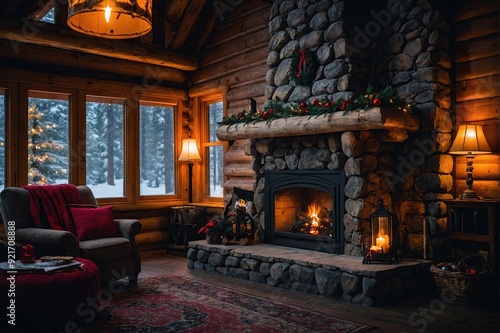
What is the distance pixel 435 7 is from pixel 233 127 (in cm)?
253

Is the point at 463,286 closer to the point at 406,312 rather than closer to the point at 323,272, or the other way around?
the point at 406,312

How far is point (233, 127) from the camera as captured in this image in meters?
5.99

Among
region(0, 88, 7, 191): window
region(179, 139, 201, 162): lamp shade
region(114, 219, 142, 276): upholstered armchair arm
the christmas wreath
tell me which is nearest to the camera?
region(114, 219, 142, 276): upholstered armchair arm

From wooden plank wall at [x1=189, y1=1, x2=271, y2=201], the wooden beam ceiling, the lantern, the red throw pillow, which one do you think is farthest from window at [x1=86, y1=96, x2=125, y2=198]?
the lantern

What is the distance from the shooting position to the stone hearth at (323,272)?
436cm

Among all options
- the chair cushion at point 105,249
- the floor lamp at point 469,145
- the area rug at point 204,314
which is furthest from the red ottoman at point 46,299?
the floor lamp at point 469,145

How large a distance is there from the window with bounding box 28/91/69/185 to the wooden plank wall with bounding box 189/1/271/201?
2.18 metres

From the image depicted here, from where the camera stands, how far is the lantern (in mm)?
4624

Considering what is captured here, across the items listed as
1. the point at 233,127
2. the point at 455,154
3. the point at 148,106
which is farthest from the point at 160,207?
the point at 455,154

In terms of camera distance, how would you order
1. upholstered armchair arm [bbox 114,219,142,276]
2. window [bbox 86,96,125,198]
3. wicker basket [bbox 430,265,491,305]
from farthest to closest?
window [bbox 86,96,125,198] < upholstered armchair arm [bbox 114,219,142,276] < wicker basket [bbox 430,265,491,305]

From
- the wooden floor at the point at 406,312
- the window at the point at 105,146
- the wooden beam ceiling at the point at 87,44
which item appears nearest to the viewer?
the wooden floor at the point at 406,312

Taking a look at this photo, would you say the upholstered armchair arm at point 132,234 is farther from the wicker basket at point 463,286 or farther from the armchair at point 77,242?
the wicker basket at point 463,286

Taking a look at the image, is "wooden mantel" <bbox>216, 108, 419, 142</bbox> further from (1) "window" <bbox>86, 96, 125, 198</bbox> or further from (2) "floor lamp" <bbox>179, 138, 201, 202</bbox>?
(1) "window" <bbox>86, 96, 125, 198</bbox>

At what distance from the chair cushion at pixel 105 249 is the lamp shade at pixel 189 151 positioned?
272cm
